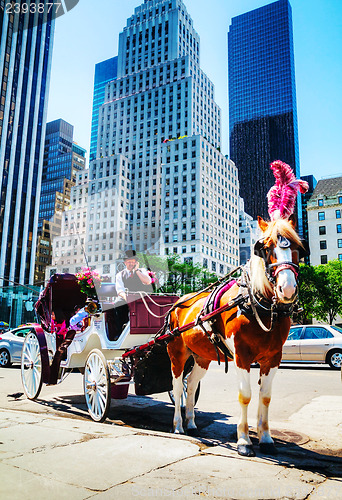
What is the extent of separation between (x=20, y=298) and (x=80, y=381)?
5596 cm

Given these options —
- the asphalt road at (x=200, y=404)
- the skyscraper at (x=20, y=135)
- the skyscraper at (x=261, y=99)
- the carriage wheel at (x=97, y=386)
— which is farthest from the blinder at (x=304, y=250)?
the skyscraper at (x=261, y=99)

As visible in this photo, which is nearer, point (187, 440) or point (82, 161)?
point (187, 440)

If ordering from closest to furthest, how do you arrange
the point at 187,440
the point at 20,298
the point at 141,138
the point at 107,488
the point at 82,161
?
the point at 107,488 → the point at 187,440 → the point at 20,298 → the point at 141,138 → the point at 82,161

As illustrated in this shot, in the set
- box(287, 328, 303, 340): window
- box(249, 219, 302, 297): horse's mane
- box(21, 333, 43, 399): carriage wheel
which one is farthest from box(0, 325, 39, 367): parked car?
box(249, 219, 302, 297): horse's mane

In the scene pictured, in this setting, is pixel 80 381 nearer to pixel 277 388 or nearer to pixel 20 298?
pixel 277 388

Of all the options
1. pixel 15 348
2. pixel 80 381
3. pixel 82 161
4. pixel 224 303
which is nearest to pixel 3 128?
pixel 82 161

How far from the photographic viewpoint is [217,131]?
126 metres

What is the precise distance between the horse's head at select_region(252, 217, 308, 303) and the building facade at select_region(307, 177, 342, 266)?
7038cm

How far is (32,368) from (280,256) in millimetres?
6380

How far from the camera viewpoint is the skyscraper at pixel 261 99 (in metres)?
150

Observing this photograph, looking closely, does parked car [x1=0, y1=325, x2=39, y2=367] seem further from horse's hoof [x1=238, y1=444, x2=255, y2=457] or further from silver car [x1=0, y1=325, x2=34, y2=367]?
horse's hoof [x1=238, y1=444, x2=255, y2=457]

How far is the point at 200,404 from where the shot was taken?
27.3 ft

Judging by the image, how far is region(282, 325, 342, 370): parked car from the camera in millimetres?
14938

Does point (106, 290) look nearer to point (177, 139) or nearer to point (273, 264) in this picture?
point (273, 264)
